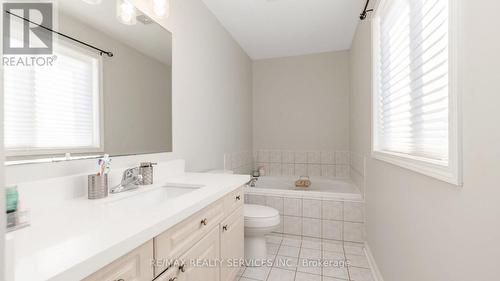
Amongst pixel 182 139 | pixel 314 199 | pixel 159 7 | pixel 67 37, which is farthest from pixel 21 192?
pixel 314 199

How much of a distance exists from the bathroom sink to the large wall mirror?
28 cm

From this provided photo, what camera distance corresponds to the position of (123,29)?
4.55 ft

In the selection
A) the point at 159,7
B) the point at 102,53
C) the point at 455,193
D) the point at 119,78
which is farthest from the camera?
the point at 159,7

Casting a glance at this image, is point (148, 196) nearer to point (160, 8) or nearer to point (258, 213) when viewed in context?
point (258, 213)

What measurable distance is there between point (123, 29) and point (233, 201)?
1262 millimetres

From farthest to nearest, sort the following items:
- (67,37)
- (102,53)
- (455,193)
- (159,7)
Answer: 1. (159,7)
2. (102,53)
3. (67,37)
4. (455,193)

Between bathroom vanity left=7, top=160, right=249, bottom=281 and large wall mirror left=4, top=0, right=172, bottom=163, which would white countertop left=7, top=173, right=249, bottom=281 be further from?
large wall mirror left=4, top=0, right=172, bottom=163

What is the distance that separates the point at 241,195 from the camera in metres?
1.64

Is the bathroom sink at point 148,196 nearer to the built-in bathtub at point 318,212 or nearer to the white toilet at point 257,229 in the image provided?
the white toilet at point 257,229

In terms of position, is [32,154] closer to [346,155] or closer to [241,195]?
[241,195]

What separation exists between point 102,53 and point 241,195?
1.21m

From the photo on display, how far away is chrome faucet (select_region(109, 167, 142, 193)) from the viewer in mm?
1192

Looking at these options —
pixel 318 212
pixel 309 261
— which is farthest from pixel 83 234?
pixel 318 212

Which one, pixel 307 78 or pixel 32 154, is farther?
pixel 307 78
